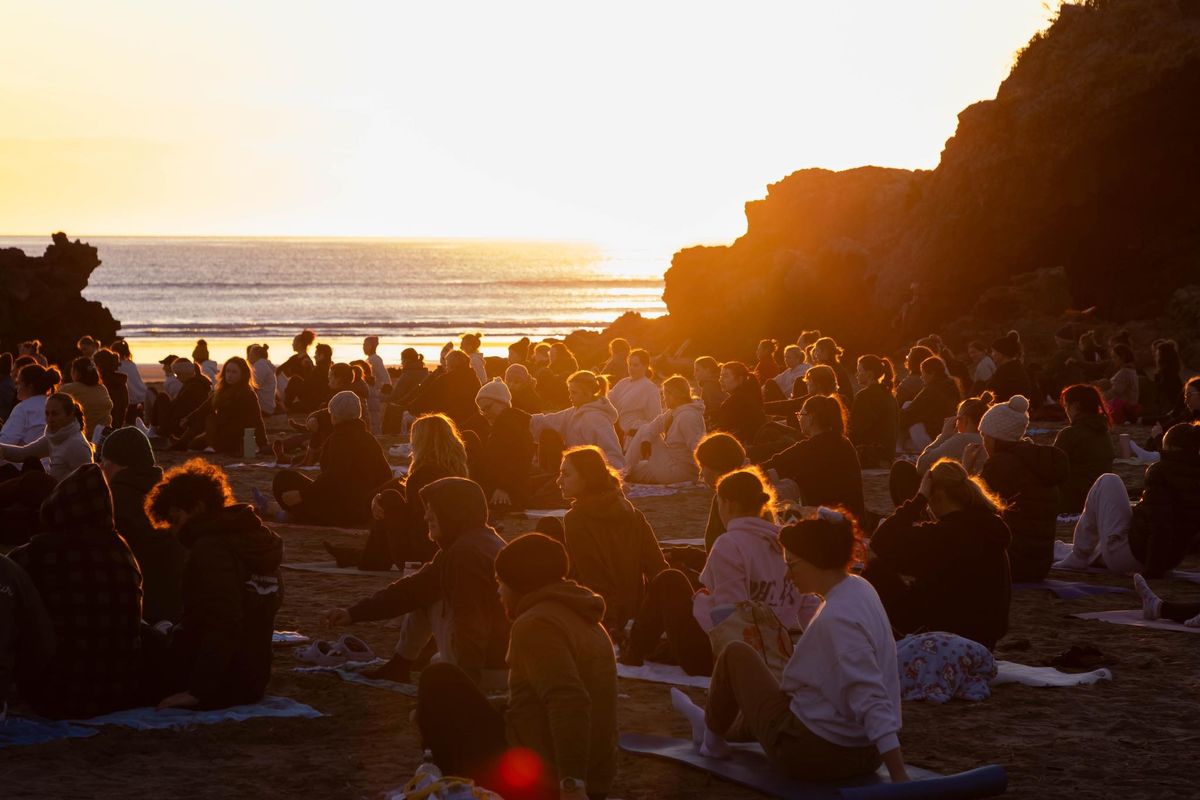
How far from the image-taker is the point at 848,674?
5.80 m

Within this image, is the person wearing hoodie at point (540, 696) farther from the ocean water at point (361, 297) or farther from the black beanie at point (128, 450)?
the ocean water at point (361, 297)

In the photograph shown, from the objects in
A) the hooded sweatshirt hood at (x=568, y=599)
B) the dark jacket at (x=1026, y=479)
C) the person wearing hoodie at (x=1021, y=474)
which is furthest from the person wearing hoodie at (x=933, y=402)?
the hooded sweatshirt hood at (x=568, y=599)

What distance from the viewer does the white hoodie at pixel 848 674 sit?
5.77 meters

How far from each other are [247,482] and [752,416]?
19.3ft

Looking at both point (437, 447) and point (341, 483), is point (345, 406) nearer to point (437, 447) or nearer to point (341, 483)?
point (341, 483)

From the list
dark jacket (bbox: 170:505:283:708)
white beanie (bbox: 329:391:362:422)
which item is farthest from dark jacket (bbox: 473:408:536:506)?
dark jacket (bbox: 170:505:283:708)

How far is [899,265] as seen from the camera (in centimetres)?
3922

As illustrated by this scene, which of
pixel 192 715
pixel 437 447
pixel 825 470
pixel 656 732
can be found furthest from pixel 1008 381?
pixel 192 715

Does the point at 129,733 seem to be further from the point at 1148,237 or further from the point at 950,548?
the point at 1148,237

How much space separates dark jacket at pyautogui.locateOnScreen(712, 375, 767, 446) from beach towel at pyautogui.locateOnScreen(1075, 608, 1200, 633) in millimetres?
6407

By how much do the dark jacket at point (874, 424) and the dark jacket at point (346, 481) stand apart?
6.08 m

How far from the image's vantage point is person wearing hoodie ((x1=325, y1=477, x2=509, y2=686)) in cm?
719

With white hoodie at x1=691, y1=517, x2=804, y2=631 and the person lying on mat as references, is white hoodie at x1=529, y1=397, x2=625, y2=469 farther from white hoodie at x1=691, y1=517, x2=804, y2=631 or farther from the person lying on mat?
the person lying on mat

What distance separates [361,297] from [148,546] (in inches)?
4272
